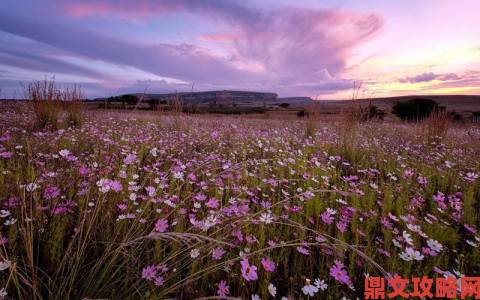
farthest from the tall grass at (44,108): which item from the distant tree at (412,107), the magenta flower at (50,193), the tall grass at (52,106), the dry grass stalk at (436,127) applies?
the distant tree at (412,107)

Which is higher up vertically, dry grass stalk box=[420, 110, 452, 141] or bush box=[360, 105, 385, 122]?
bush box=[360, 105, 385, 122]

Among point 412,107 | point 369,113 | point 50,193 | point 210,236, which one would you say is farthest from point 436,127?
point 412,107

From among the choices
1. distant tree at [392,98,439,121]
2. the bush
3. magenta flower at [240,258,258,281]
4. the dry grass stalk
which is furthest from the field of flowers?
distant tree at [392,98,439,121]

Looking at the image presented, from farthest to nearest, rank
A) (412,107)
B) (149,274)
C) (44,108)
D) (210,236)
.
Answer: (412,107) → (44,108) → (210,236) → (149,274)

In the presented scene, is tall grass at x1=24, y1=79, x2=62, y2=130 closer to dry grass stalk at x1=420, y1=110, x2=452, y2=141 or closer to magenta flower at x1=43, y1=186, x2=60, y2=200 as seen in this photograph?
magenta flower at x1=43, y1=186, x2=60, y2=200

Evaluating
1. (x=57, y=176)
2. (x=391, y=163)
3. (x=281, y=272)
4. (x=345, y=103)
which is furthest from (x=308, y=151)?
(x=57, y=176)

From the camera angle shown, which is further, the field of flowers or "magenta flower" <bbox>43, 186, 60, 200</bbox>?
"magenta flower" <bbox>43, 186, 60, 200</bbox>

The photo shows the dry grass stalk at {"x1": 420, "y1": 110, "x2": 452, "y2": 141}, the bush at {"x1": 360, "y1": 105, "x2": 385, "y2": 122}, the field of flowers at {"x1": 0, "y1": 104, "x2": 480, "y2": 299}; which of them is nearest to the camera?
the field of flowers at {"x1": 0, "y1": 104, "x2": 480, "y2": 299}

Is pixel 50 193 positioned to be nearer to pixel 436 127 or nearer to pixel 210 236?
pixel 210 236

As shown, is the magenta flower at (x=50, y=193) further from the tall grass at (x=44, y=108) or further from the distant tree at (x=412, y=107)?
the distant tree at (x=412, y=107)

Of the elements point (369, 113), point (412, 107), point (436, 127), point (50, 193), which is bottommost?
point (50, 193)

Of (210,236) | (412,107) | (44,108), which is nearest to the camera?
(210,236)

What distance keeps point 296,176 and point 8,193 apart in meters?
3.42

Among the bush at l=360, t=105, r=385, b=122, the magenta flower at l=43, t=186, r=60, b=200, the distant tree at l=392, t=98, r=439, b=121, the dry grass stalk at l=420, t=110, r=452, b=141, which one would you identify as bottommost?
the magenta flower at l=43, t=186, r=60, b=200
